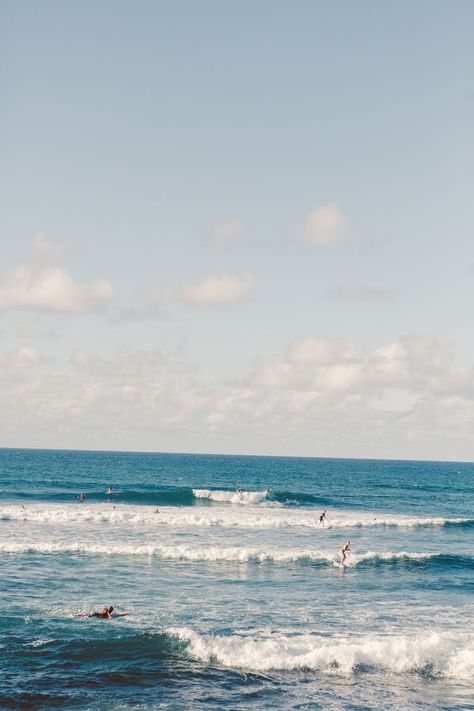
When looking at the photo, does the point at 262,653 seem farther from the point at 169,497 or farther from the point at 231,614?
the point at 169,497

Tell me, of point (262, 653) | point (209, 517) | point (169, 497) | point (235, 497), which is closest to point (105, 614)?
point (262, 653)

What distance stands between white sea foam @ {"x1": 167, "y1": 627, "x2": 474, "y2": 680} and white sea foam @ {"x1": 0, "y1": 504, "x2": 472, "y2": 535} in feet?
98.7

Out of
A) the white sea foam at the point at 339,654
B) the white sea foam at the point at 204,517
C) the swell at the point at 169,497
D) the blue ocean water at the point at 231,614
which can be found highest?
the white sea foam at the point at 339,654

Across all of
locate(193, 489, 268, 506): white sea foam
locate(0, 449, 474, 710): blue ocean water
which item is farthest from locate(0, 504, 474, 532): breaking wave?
locate(193, 489, 268, 506): white sea foam

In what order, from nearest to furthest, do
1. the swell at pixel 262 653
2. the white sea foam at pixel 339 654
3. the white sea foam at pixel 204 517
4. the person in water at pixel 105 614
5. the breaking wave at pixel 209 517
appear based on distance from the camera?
the swell at pixel 262 653 → the white sea foam at pixel 339 654 → the person in water at pixel 105 614 → the white sea foam at pixel 204 517 → the breaking wave at pixel 209 517

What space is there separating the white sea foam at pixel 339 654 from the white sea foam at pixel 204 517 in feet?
98.7

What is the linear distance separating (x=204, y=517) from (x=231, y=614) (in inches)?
1231

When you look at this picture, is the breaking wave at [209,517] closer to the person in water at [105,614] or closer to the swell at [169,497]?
the swell at [169,497]

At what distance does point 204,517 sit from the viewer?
192ft

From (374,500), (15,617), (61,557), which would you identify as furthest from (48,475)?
(15,617)

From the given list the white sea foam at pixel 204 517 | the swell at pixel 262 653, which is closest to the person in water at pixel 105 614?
the swell at pixel 262 653

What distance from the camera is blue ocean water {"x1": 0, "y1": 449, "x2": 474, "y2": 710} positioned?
20047mm

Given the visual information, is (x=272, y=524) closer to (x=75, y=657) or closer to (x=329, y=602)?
(x=329, y=602)

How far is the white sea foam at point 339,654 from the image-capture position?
22.1 m
